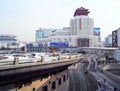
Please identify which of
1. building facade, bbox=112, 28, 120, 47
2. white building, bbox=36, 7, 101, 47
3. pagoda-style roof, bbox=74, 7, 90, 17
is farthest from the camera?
pagoda-style roof, bbox=74, 7, 90, 17

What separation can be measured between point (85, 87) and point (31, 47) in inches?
5515

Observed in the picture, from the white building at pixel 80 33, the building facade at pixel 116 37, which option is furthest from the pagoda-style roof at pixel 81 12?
the building facade at pixel 116 37

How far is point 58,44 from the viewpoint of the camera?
541ft

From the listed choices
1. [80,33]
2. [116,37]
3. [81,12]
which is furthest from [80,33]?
[116,37]

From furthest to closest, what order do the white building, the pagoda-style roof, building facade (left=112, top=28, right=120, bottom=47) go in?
1. the pagoda-style roof
2. the white building
3. building facade (left=112, top=28, right=120, bottom=47)

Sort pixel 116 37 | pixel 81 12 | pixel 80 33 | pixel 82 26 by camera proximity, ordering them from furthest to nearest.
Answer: pixel 81 12 → pixel 82 26 → pixel 80 33 → pixel 116 37

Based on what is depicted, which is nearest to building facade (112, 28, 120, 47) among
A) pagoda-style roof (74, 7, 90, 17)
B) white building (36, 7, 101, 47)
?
white building (36, 7, 101, 47)

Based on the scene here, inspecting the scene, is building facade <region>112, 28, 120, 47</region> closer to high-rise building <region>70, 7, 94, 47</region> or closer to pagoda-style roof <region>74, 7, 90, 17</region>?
high-rise building <region>70, 7, 94, 47</region>

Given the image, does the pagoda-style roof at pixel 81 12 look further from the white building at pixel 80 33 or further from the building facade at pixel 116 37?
the building facade at pixel 116 37

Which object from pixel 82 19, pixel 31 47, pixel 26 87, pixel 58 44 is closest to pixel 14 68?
pixel 26 87

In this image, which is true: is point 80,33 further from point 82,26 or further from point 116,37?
point 116,37

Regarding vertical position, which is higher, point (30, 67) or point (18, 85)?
point (30, 67)

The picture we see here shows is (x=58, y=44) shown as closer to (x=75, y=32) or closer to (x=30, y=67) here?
(x=75, y=32)

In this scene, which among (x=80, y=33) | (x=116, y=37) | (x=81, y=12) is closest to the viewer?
(x=116, y=37)
